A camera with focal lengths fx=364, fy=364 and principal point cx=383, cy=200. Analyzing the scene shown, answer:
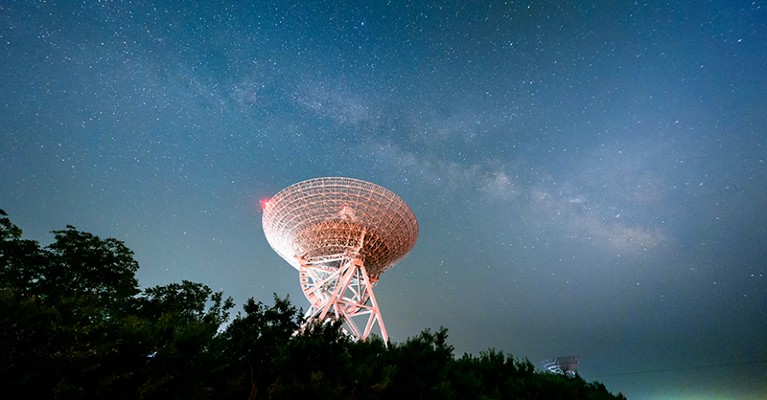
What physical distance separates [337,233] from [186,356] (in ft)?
58.9

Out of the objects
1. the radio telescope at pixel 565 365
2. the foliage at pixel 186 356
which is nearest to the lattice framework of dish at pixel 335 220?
the foliage at pixel 186 356

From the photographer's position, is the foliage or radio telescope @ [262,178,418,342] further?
radio telescope @ [262,178,418,342]

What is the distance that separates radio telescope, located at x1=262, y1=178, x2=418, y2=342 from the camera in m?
27.2

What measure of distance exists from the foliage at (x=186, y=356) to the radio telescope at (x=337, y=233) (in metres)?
9.55

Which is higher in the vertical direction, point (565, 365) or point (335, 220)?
point (335, 220)

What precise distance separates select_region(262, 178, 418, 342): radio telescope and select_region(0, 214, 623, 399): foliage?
9.55 metres

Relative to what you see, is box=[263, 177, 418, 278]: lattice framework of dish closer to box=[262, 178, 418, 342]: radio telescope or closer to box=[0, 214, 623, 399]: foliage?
box=[262, 178, 418, 342]: radio telescope

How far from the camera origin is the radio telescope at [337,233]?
2720cm

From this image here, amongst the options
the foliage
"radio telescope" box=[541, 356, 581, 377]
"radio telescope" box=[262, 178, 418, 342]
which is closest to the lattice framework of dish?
"radio telescope" box=[262, 178, 418, 342]

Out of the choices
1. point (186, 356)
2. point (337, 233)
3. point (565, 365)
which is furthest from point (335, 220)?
point (565, 365)

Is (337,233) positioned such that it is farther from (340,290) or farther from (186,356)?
(186,356)

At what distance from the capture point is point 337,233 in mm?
28047

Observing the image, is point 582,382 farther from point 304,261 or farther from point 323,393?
point 304,261

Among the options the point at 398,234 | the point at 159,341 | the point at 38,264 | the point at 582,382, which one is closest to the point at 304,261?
the point at 398,234
